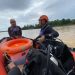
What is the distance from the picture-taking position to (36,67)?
6.44ft

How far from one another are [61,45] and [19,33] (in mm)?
3290

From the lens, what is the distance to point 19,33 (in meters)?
6.12

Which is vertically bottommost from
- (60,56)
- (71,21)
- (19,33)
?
(71,21)

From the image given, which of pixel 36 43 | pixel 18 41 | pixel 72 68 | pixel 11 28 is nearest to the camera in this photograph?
pixel 72 68

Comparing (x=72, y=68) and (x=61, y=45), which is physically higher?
(x=61, y=45)

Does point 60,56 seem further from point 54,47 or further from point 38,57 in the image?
point 38,57

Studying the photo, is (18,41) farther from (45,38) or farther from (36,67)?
(36,67)

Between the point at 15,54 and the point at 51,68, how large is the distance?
1419mm

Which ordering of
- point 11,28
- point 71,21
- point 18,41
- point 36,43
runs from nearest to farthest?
point 36,43, point 18,41, point 11,28, point 71,21

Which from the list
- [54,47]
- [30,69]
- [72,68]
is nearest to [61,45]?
[54,47]

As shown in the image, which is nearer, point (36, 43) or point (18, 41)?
point (36, 43)

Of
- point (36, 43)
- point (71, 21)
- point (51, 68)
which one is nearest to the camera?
point (51, 68)

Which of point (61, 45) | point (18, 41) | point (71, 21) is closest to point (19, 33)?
point (18, 41)

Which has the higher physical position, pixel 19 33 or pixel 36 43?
pixel 36 43
